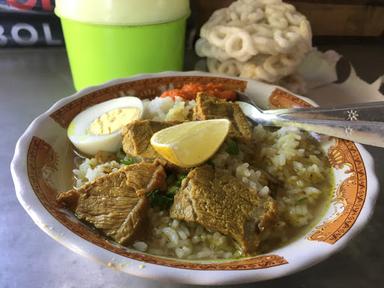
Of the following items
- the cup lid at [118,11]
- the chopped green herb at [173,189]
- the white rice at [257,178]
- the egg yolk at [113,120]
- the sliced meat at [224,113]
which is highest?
the cup lid at [118,11]

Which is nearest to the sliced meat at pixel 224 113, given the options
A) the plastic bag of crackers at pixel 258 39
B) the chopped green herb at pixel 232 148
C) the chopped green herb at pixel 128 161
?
the chopped green herb at pixel 232 148

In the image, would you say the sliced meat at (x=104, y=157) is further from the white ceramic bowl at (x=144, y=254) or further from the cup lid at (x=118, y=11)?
the cup lid at (x=118, y=11)

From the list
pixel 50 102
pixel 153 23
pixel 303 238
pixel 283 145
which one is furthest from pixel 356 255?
pixel 50 102

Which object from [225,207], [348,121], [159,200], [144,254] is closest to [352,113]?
[348,121]

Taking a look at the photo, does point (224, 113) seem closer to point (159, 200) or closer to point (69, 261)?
point (159, 200)

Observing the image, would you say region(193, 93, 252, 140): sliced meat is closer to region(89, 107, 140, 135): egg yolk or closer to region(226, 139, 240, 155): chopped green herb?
region(226, 139, 240, 155): chopped green herb

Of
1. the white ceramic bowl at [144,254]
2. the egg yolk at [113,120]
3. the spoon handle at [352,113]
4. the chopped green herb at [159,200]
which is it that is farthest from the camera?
the egg yolk at [113,120]

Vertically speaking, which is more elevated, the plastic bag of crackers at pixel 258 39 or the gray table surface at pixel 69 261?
the plastic bag of crackers at pixel 258 39
